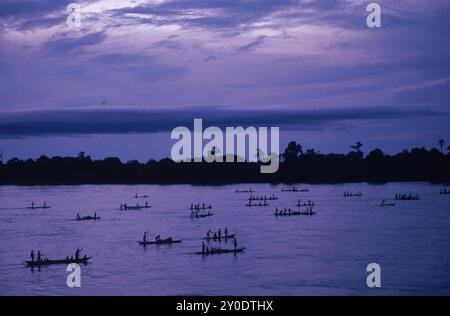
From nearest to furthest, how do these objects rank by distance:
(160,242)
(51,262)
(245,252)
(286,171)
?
(51,262), (245,252), (160,242), (286,171)

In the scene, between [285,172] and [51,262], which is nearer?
[51,262]

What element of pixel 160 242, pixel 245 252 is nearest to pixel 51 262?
pixel 160 242

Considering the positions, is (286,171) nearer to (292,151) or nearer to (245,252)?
(292,151)

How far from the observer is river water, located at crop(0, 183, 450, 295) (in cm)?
3231

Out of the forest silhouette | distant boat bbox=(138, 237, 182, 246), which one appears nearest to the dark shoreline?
the forest silhouette

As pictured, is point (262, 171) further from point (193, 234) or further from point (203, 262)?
point (203, 262)

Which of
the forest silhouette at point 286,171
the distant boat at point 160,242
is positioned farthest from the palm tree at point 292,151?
the distant boat at point 160,242

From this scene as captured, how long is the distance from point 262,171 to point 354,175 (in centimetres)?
2237

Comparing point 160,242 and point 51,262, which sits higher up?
point 160,242

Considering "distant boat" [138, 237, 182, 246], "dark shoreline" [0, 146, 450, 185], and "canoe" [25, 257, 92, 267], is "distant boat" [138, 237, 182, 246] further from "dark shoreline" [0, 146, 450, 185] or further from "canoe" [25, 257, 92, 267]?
"dark shoreline" [0, 146, 450, 185]

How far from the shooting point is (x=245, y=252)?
140 ft

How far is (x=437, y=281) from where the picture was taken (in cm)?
3331

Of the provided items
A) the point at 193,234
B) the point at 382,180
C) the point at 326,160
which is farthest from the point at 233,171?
the point at 193,234

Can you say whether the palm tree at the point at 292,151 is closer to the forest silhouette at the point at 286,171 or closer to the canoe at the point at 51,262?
the forest silhouette at the point at 286,171
